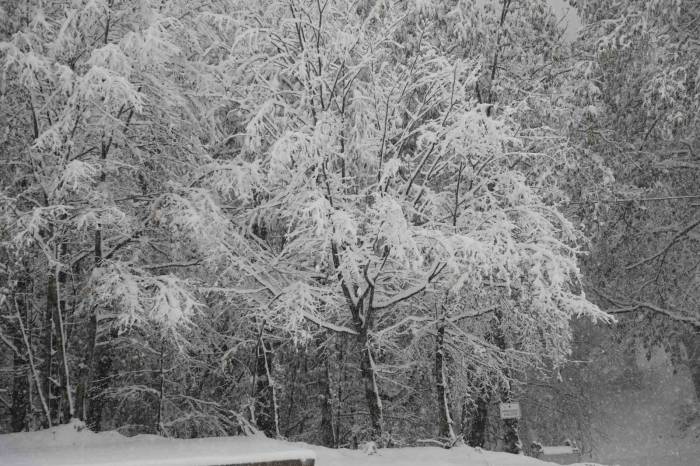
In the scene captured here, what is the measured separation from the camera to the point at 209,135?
1141 cm

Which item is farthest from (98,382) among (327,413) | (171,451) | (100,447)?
(171,451)

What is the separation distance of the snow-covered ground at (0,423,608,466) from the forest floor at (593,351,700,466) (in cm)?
2123

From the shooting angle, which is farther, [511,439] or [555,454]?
[555,454]

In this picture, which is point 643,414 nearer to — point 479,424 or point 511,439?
point 479,424

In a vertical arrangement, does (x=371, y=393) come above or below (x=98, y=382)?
below

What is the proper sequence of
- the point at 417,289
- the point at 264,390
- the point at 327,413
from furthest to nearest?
the point at 327,413, the point at 264,390, the point at 417,289

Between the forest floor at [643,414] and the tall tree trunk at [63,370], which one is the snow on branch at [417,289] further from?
→ the forest floor at [643,414]

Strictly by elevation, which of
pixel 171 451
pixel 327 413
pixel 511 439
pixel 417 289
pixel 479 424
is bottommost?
pixel 511 439

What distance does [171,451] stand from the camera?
7477 millimetres

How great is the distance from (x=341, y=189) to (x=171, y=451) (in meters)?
4.43

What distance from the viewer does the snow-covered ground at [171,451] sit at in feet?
23.1

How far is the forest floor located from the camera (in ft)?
97.0

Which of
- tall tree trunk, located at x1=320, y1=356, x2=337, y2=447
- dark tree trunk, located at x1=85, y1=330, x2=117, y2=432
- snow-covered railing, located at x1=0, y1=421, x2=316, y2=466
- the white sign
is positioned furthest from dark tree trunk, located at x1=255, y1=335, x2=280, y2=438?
the white sign

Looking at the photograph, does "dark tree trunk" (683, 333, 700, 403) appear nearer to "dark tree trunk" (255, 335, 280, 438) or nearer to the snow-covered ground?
the snow-covered ground
